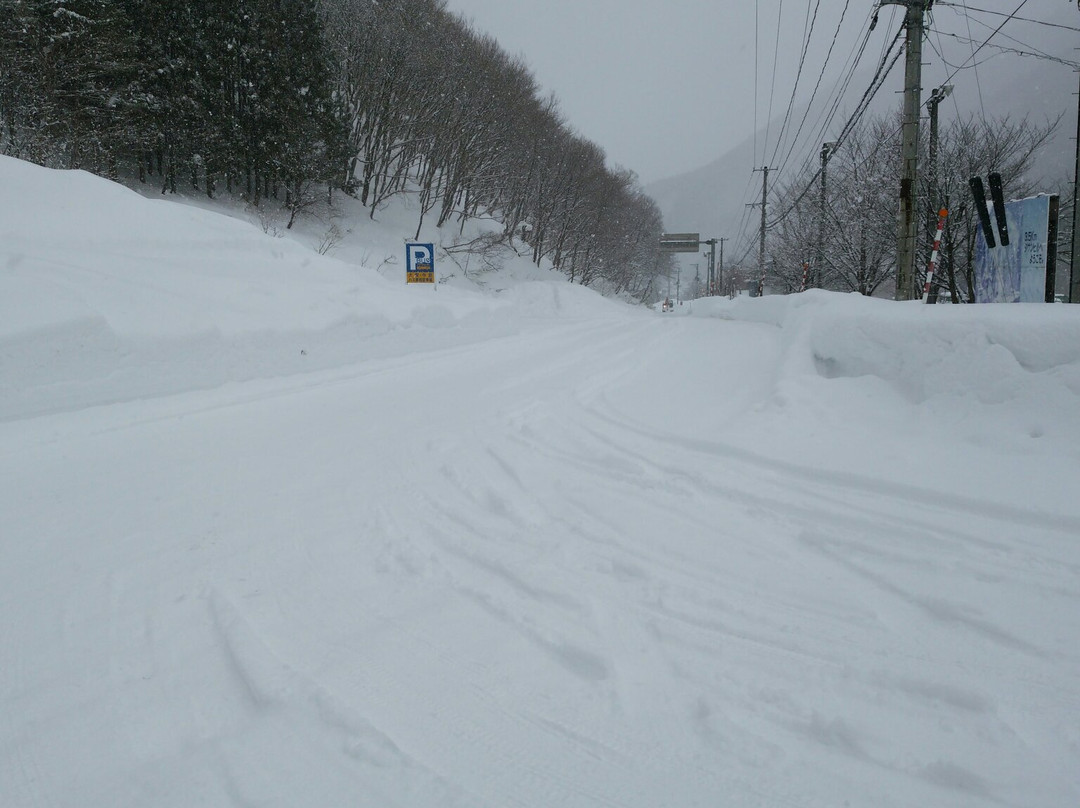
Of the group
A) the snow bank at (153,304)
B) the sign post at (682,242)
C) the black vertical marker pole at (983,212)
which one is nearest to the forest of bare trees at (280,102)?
the snow bank at (153,304)

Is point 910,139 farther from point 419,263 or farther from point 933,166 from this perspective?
point 419,263

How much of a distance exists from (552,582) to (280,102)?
2581cm

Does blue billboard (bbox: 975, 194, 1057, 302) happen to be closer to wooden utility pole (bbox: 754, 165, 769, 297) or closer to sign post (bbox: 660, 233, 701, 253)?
wooden utility pole (bbox: 754, 165, 769, 297)

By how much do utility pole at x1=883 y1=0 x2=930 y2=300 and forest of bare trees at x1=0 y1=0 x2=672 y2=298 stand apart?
66.6ft

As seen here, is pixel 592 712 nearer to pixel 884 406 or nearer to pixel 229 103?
pixel 884 406

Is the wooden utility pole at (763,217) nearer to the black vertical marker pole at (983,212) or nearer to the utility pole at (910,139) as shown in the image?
the utility pole at (910,139)

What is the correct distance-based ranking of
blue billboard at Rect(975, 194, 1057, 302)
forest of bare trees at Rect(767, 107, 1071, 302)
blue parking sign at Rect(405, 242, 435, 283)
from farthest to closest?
forest of bare trees at Rect(767, 107, 1071, 302)
blue parking sign at Rect(405, 242, 435, 283)
blue billboard at Rect(975, 194, 1057, 302)

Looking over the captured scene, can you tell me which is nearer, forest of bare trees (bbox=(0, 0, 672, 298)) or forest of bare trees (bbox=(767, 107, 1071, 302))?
forest of bare trees (bbox=(0, 0, 672, 298))

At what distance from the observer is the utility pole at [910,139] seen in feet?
32.1

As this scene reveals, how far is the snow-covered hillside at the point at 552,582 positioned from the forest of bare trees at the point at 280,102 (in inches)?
622

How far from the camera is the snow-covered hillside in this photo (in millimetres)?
1573

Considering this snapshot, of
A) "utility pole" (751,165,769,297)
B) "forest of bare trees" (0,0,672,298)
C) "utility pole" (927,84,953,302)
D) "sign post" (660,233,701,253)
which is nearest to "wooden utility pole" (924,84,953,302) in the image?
"utility pole" (927,84,953,302)

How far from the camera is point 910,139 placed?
32.3 ft

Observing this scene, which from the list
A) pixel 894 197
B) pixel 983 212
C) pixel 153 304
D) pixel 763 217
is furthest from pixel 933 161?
pixel 153 304
